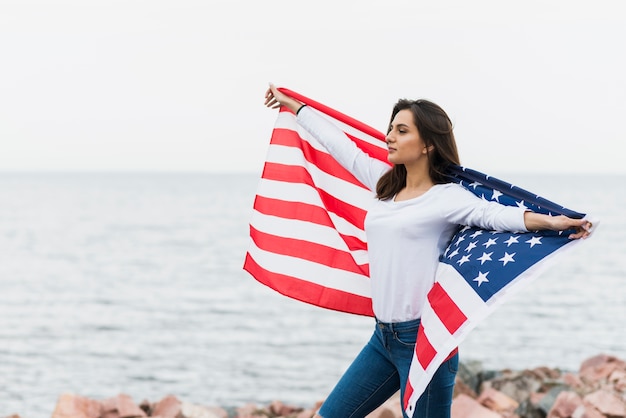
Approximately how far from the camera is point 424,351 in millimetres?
3955

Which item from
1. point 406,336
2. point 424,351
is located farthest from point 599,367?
point 424,351

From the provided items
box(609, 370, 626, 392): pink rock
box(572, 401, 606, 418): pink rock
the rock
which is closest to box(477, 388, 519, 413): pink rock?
the rock

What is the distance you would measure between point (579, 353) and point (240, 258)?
25.2m

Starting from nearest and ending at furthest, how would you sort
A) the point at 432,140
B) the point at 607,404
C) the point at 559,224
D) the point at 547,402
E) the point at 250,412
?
1. the point at 559,224
2. the point at 432,140
3. the point at 607,404
4. the point at 547,402
5. the point at 250,412

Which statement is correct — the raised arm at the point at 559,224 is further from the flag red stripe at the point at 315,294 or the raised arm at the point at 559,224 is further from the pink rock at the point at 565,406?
the pink rock at the point at 565,406

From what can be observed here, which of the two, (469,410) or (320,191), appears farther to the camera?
(469,410)

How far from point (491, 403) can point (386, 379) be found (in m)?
5.31

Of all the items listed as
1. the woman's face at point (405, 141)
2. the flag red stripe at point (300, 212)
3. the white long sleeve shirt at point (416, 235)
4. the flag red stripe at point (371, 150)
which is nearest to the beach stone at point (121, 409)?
the flag red stripe at point (300, 212)

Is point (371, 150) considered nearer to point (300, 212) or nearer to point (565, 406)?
point (300, 212)

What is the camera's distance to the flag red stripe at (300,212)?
5.28 metres

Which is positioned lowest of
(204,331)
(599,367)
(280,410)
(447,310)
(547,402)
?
(204,331)

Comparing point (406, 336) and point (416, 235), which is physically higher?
point (416, 235)

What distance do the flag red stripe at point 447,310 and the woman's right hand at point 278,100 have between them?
5.75 feet

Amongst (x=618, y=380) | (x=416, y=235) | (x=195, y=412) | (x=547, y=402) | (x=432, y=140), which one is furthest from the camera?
(x=618, y=380)
